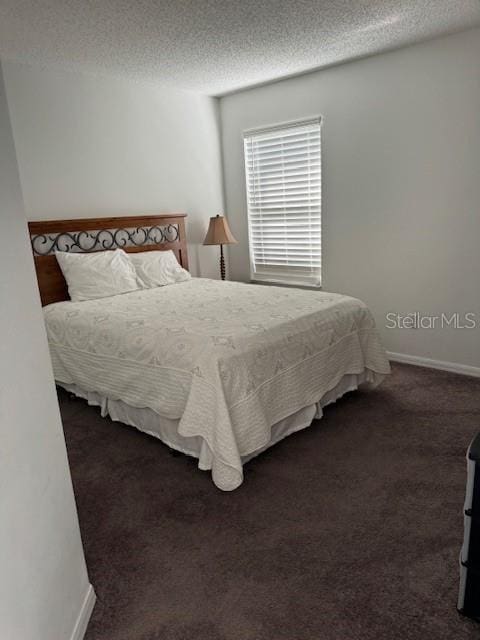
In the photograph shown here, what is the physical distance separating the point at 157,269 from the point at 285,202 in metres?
1.47

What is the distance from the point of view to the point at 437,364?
12.5ft

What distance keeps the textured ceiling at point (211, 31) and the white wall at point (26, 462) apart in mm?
1854

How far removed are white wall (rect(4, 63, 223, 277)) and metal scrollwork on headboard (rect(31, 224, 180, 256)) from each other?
17 cm

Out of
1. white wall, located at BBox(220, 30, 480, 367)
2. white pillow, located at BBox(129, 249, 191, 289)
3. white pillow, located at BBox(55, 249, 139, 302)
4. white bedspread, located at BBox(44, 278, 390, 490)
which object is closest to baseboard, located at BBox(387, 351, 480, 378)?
white wall, located at BBox(220, 30, 480, 367)

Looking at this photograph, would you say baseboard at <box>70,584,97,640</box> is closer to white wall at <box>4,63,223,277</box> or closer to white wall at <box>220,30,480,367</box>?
white wall at <box>4,63,223,277</box>

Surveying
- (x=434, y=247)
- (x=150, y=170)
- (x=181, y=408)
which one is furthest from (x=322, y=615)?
(x=150, y=170)

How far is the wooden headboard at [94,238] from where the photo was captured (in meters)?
3.62

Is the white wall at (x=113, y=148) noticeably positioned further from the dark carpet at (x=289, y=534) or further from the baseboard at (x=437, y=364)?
the baseboard at (x=437, y=364)

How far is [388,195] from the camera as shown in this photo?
3797 mm

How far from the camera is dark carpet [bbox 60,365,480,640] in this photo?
155 cm

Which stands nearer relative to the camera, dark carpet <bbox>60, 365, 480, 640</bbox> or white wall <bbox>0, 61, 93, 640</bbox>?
white wall <bbox>0, 61, 93, 640</bbox>

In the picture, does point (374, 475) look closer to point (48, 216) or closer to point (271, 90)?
point (48, 216)

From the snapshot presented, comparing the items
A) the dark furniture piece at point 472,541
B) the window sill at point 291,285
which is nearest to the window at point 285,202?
the window sill at point 291,285

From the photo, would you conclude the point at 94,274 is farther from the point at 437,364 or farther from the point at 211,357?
the point at 437,364
